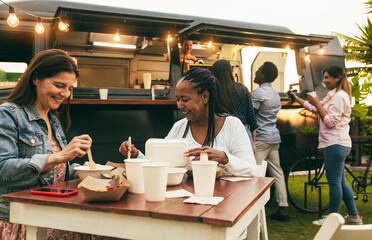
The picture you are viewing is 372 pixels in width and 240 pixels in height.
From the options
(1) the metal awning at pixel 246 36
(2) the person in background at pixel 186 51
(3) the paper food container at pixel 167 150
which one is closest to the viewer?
(3) the paper food container at pixel 167 150

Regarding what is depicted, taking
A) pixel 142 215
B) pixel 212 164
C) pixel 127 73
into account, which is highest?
pixel 127 73

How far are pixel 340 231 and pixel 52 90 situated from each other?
1.68m

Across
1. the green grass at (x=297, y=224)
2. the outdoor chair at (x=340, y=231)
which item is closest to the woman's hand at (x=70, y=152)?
the outdoor chair at (x=340, y=231)

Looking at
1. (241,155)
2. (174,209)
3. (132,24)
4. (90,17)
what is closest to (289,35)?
(132,24)

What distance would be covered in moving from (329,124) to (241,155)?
2.15 metres

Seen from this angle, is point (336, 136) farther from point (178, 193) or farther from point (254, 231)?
point (178, 193)

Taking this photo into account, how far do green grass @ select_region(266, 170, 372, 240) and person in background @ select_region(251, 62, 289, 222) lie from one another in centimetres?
18

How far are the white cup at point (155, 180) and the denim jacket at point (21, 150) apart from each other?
0.66 meters

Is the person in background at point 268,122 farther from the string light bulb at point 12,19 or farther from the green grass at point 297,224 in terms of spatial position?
the string light bulb at point 12,19

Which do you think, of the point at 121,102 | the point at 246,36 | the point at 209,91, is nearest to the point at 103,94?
the point at 121,102

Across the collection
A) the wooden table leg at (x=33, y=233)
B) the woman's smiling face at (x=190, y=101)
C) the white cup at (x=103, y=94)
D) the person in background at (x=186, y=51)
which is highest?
the person in background at (x=186, y=51)

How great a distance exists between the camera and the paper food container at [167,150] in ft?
6.47

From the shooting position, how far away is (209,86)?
2.50 meters

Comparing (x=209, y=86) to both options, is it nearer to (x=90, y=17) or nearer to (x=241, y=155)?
(x=241, y=155)
